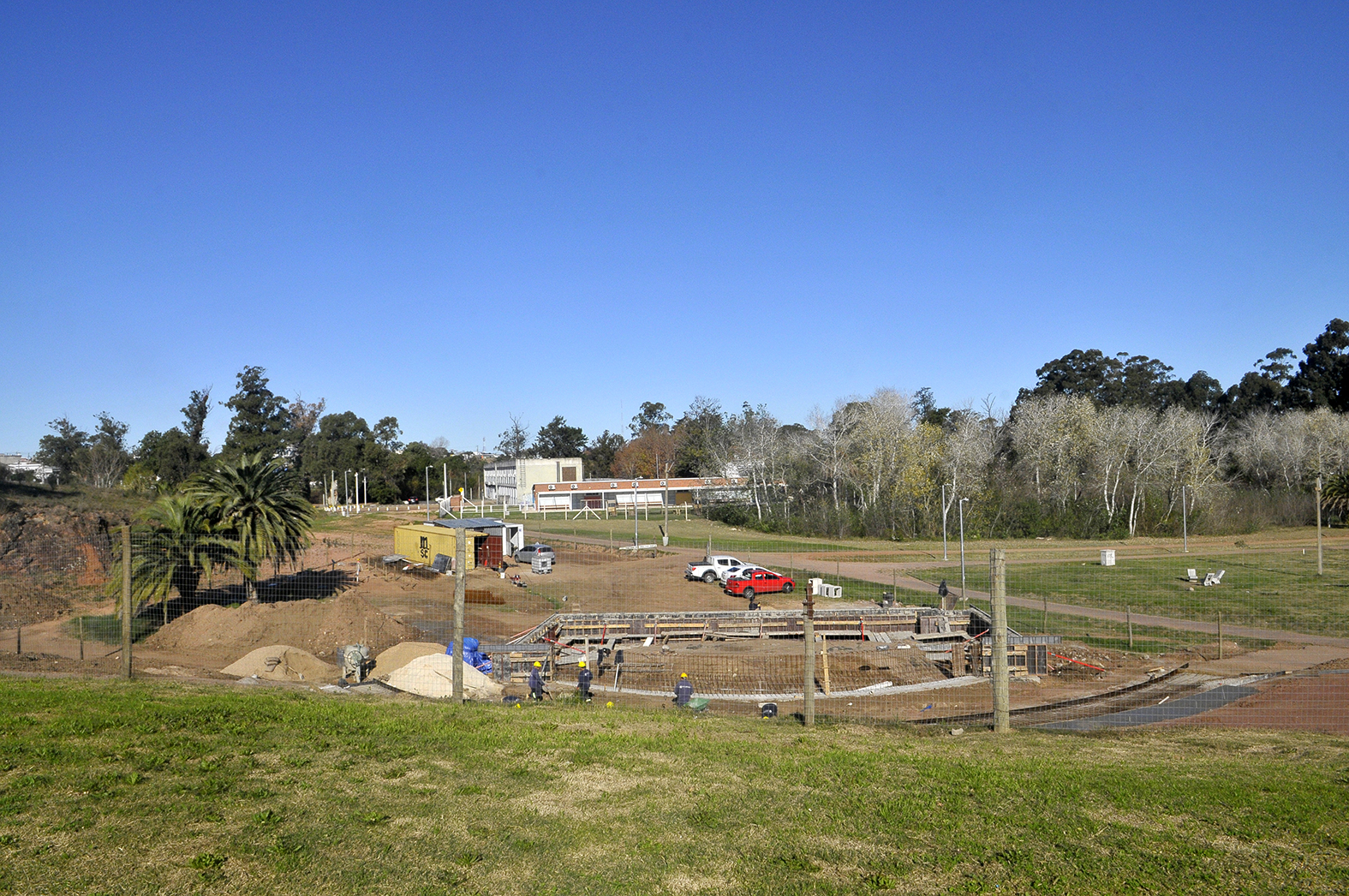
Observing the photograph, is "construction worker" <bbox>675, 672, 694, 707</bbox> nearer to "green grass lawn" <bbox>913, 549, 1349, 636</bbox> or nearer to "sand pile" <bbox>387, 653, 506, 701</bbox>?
"sand pile" <bbox>387, 653, 506, 701</bbox>

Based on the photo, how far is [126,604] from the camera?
1038 centimetres

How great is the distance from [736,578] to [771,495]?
46.1 m

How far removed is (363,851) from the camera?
195 inches

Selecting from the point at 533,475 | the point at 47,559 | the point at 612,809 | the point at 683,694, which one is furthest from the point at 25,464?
the point at 612,809

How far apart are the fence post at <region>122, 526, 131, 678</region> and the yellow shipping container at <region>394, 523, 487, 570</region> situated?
90.5 feet

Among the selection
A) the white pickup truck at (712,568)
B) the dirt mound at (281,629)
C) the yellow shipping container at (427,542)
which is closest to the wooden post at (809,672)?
the dirt mound at (281,629)

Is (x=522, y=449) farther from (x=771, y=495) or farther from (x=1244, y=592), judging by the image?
(x=1244, y=592)

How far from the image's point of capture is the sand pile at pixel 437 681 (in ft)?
42.5

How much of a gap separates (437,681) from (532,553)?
1184 inches

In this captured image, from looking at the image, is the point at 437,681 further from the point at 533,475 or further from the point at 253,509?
the point at 533,475

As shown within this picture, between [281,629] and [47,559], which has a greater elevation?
[47,559]

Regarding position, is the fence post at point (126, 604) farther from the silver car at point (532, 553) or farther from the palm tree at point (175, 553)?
the silver car at point (532, 553)

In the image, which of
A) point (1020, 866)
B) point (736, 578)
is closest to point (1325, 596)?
point (736, 578)

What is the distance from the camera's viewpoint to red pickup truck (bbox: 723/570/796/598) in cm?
3331
